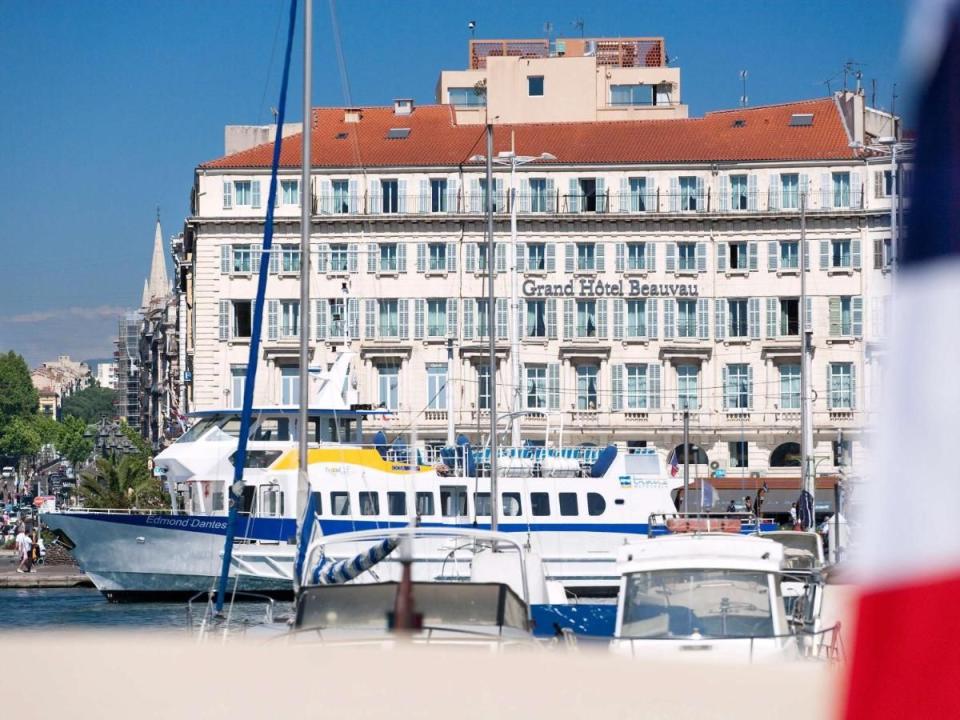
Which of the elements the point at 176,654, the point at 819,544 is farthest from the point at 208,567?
the point at 176,654

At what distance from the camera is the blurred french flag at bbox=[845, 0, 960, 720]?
1932 mm

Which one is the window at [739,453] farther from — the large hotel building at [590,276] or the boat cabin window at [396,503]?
the boat cabin window at [396,503]

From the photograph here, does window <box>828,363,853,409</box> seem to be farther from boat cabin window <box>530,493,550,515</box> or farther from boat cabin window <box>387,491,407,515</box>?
boat cabin window <box>387,491,407,515</box>

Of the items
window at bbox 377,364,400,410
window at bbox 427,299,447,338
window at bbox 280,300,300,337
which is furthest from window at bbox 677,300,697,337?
window at bbox 280,300,300,337

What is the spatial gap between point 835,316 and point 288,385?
1980 cm

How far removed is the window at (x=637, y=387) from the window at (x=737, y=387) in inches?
114

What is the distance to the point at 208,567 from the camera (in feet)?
127

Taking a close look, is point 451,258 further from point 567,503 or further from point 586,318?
point 567,503

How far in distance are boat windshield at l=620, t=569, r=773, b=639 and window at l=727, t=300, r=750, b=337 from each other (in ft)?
158

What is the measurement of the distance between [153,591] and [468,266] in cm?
2385

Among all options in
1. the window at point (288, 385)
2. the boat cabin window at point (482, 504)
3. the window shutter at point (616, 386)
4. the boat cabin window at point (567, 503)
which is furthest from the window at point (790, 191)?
the boat cabin window at point (482, 504)

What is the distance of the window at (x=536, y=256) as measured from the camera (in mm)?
60156

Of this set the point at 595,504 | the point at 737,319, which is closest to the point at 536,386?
the point at 737,319

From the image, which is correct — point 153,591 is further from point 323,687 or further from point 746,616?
point 323,687
